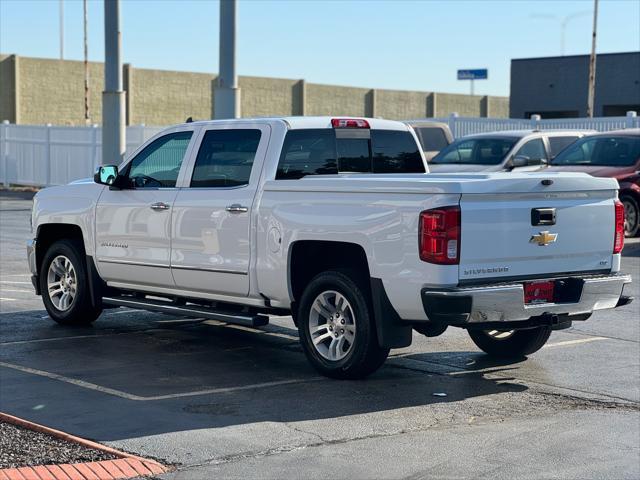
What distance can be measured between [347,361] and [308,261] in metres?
1.00

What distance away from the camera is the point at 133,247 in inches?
436

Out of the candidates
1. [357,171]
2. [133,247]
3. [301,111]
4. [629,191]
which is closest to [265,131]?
[357,171]

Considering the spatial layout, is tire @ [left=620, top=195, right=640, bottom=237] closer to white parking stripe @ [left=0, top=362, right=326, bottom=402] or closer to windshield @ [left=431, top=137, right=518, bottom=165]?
windshield @ [left=431, top=137, right=518, bottom=165]

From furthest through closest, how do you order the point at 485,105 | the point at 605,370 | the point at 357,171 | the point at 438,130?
the point at 485,105 → the point at 438,130 → the point at 357,171 → the point at 605,370

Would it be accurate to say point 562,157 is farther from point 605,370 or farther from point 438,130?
point 605,370

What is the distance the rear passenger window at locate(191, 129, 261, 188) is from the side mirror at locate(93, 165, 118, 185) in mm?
1038

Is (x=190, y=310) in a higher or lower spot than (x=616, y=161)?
lower

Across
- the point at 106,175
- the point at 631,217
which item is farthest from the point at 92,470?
the point at 631,217

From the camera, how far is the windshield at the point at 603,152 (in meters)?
21.6

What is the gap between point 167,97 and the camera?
210ft

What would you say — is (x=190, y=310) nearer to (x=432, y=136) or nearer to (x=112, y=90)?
(x=112, y=90)

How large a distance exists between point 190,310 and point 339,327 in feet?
5.97

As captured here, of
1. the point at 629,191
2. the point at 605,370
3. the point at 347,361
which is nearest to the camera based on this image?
the point at 347,361

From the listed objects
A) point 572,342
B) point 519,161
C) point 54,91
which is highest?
point 54,91
